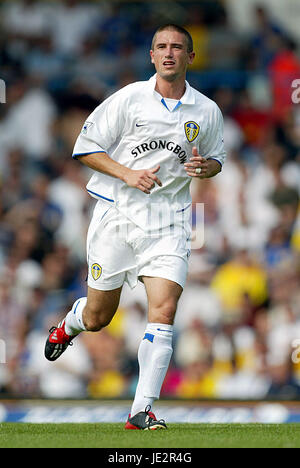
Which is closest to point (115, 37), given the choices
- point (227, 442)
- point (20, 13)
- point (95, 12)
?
point (95, 12)

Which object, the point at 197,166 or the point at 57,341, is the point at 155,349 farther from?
the point at 57,341

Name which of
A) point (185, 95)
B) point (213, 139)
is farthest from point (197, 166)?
point (185, 95)

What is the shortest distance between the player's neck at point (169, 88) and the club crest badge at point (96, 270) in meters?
1.42

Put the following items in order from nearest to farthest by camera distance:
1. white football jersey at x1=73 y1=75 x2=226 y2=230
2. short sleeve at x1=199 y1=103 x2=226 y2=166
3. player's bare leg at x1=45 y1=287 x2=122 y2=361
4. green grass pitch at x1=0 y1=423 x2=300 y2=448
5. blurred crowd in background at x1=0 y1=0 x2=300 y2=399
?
green grass pitch at x1=0 y1=423 x2=300 y2=448 → white football jersey at x1=73 y1=75 x2=226 y2=230 → short sleeve at x1=199 y1=103 x2=226 y2=166 → player's bare leg at x1=45 y1=287 x2=122 y2=361 → blurred crowd in background at x1=0 y1=0 x2=300 y2=399

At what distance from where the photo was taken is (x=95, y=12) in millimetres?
17094

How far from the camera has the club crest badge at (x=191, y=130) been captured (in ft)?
25.4

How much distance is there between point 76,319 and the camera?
8508mm

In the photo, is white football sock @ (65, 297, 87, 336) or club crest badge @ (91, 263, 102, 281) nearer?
club crest badge @ (91, 263, 102, 281)

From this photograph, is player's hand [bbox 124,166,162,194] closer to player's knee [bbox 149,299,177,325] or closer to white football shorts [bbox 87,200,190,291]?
white football shorts [bbox 87,200,190,291]

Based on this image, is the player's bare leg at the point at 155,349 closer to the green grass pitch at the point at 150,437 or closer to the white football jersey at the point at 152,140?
the green grass pitch at the point at 150,437

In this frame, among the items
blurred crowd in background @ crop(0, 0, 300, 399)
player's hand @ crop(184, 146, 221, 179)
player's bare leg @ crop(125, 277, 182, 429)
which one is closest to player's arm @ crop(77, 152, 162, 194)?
player's hand @ crop(184, 146, 221, 179)

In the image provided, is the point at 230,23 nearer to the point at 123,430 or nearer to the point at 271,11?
the point at 271,11

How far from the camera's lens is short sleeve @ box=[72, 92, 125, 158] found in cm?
776

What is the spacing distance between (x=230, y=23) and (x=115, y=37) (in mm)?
2026
